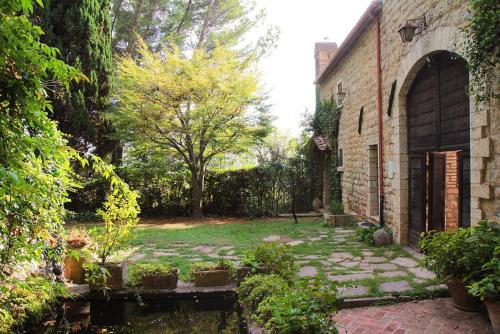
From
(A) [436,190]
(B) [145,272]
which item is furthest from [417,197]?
(B) [145,272]

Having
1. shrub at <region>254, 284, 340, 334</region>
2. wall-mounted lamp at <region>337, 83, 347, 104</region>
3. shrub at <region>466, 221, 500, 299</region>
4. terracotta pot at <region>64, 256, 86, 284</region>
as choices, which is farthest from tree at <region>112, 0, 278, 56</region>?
shrub at <region>254, 284, 340, 334</region>

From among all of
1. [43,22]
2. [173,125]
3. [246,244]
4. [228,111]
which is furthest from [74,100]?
[246,244]

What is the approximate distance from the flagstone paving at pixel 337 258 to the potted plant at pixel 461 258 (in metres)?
0.64

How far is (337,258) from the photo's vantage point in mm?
6242

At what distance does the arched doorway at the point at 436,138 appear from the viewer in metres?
5.11

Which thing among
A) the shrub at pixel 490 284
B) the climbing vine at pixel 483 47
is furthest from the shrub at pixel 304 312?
the climbing vine at pixel 483 47

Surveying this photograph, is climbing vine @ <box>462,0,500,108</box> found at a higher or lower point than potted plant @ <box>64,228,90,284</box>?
higher

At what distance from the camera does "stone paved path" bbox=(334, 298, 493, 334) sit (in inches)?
134

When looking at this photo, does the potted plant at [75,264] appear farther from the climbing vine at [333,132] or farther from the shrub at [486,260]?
the climbing vine at [333,132]

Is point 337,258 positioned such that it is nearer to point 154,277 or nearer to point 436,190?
point 436,190

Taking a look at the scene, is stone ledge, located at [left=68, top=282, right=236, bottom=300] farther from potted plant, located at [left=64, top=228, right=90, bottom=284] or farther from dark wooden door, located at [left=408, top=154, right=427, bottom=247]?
dark wooden door, located at [left=408, top=154, right=427, bottom=247]

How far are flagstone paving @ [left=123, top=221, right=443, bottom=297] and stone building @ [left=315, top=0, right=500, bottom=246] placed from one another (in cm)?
87

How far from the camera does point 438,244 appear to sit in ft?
12.5

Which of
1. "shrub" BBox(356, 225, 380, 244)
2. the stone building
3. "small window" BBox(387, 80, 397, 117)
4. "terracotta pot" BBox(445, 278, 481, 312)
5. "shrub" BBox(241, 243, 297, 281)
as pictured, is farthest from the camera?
"shrub" BBox(356, 225, 380, 244)
